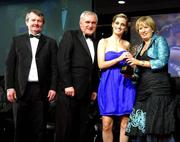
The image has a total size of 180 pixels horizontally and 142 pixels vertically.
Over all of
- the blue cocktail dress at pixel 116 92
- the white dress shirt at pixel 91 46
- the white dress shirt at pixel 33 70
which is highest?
the white dress shirt at pixel 91 46

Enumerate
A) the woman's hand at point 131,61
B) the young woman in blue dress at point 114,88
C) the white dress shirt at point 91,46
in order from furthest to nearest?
the white dress shirt at point 91,46 < the young woman in blue dress at point 114,88 < the woman's hand at point 131,61

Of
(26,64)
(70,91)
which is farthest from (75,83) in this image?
(26,64)

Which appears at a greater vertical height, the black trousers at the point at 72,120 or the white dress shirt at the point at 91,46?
the white dress shirt at the point at 91,46

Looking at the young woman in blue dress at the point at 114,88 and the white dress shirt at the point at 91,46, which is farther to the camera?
the white dress shirt at the point at 91,46

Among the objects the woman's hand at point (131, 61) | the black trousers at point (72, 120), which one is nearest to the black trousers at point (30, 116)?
the black trousers at point (72, 120)

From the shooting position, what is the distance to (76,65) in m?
4.37

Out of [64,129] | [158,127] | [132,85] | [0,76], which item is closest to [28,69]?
[64,129]

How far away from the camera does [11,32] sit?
7273mm

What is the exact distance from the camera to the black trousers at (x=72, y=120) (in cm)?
433

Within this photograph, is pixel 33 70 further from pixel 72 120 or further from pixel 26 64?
pixel 72 120

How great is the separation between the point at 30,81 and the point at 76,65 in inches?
19.4

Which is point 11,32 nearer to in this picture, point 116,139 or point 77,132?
A: point 116,139

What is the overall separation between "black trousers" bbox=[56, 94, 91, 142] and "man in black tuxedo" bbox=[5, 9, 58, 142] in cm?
16

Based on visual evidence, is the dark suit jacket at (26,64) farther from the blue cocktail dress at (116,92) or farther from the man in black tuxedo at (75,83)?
the blue cocktail dress at (116,92)
